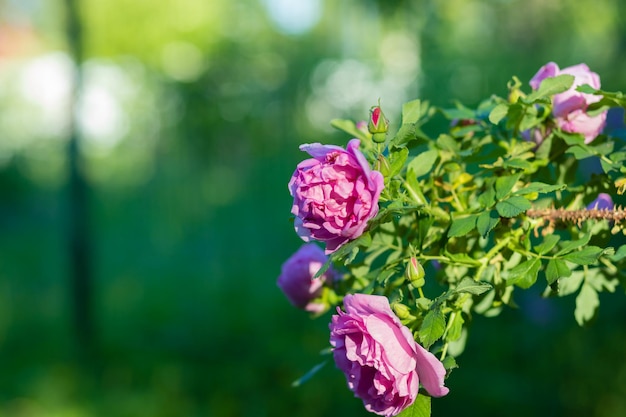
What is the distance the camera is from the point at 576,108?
0.63 m

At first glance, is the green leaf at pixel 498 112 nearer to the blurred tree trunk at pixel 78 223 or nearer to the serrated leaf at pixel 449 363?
the serrated leaf at pixel 449 363

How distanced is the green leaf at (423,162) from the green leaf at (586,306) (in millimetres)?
179

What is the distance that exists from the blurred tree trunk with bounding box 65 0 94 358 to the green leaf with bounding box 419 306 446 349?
3.25m

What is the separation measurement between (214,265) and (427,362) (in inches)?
156

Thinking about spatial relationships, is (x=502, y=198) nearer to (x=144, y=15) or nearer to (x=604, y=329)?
(x=604, y=329)

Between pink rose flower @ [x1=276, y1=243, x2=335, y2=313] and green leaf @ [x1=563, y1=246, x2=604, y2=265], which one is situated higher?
green leaf @ [x1=563, y1=246, x2=604, y2=265]

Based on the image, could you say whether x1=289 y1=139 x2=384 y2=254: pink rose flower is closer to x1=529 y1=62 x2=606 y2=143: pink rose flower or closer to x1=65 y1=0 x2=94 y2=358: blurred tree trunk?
x1=529 y1=62 x2=606 y2=143: pink rose flower

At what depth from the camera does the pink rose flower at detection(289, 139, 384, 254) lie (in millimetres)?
490

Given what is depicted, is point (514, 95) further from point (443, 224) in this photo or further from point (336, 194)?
point (336, 194)

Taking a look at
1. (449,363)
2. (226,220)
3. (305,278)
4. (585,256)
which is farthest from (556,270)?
(226,220)

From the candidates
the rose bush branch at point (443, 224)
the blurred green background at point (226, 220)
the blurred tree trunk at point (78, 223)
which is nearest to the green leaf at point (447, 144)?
the rose bush branch at point (443, 224)

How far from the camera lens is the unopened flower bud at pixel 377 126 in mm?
547

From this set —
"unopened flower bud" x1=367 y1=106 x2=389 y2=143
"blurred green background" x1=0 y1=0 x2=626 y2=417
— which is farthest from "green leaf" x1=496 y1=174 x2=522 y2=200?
"blurred green background" x1=0 y1=0 x2=626 y2=417

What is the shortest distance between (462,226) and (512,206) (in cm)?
4
